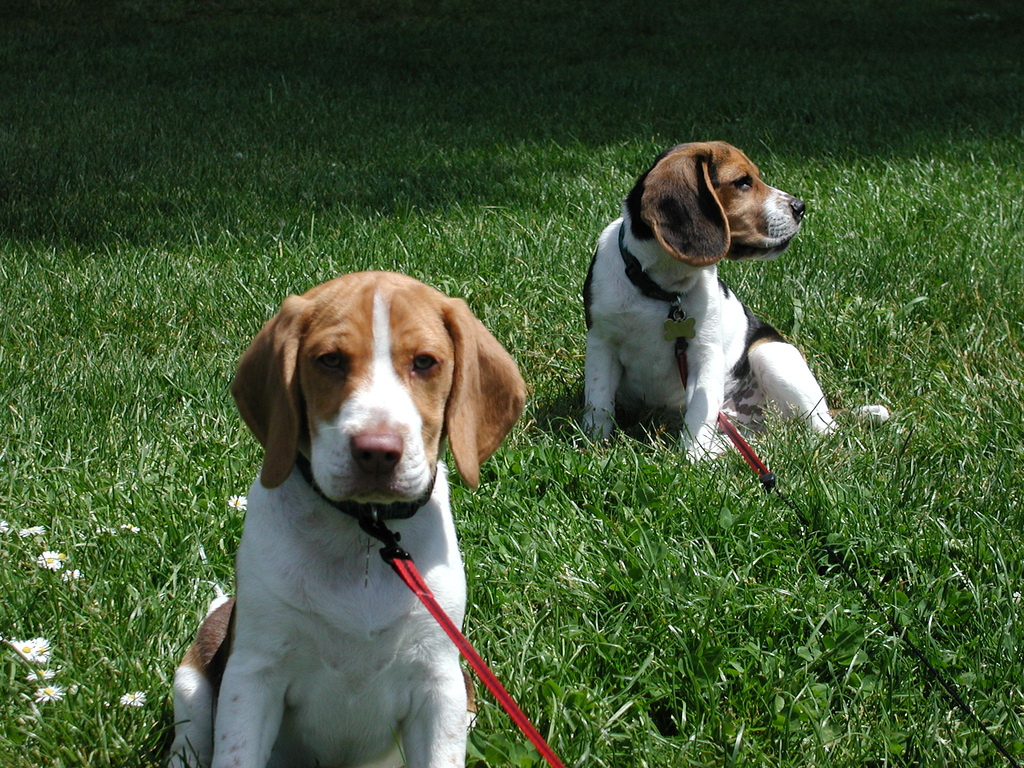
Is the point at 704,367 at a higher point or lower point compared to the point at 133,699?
lower

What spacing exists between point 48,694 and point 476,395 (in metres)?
1.40

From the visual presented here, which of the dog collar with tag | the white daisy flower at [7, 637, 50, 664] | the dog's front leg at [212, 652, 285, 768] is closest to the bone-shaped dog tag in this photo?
the dog collar with tag

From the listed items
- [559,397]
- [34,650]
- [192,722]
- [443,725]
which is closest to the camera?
[443,725]

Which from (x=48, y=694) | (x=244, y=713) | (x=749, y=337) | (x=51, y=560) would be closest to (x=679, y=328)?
(x=749, y=337)

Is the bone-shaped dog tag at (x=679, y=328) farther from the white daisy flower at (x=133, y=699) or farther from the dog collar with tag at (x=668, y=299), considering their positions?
the white daisy flower at (x=133, y=699)

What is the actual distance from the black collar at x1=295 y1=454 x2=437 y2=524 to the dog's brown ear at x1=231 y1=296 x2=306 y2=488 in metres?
0.09

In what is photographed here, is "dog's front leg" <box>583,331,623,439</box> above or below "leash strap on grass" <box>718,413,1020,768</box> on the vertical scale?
below

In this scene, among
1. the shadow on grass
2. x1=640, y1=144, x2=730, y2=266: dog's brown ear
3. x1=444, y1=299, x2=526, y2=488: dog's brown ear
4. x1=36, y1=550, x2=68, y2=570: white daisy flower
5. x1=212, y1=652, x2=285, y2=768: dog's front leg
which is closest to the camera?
x1=212, y1=652, x2=285, y2=768: dog's front leg

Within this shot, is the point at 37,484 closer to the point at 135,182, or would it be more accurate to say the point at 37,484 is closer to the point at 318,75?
the point at 135,182

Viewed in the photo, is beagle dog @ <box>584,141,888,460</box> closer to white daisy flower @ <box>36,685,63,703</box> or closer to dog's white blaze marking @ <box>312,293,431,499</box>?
dog's white blaze marking @ <box>312,293,431,499</box>

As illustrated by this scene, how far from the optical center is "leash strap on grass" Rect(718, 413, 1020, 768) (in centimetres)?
280

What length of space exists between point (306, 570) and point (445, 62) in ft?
41.7

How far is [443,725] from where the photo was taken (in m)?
2.45

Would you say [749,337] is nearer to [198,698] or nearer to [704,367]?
[704,367]
